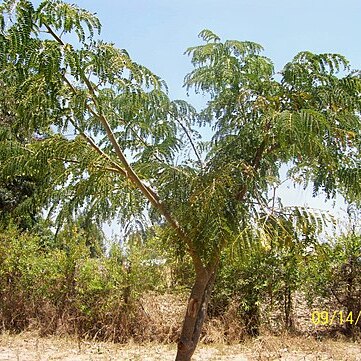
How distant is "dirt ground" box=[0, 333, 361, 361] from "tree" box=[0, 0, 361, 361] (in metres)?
3.22

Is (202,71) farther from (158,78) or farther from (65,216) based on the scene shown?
(65,216)

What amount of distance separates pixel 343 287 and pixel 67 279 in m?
5.09

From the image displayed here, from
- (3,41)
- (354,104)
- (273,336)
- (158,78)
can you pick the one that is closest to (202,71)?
(158,78)

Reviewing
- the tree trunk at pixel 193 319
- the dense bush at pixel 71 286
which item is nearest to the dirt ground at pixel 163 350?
the dense bush at pixel 71 286

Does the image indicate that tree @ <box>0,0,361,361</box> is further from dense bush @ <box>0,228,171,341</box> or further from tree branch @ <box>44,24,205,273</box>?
dense bush @ <box>0,228,171,341</box>

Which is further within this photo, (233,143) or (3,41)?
(233,143)

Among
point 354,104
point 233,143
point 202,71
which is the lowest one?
point 233,143

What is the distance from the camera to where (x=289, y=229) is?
3920mm

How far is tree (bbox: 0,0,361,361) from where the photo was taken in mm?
3420

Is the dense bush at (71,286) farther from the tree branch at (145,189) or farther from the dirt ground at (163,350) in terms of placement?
the tree branch at (145,189)

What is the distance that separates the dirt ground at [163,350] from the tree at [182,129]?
322cm

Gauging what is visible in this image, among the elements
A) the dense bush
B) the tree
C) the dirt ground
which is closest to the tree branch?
the tree

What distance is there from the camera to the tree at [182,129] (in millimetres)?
3420

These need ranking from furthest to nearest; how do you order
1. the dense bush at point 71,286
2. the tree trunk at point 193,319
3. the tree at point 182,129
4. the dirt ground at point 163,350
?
the dense bush at point 71,286, the dirt ground at point 163,350, the tree trunk at point 193,319, the tree at point 182,129
